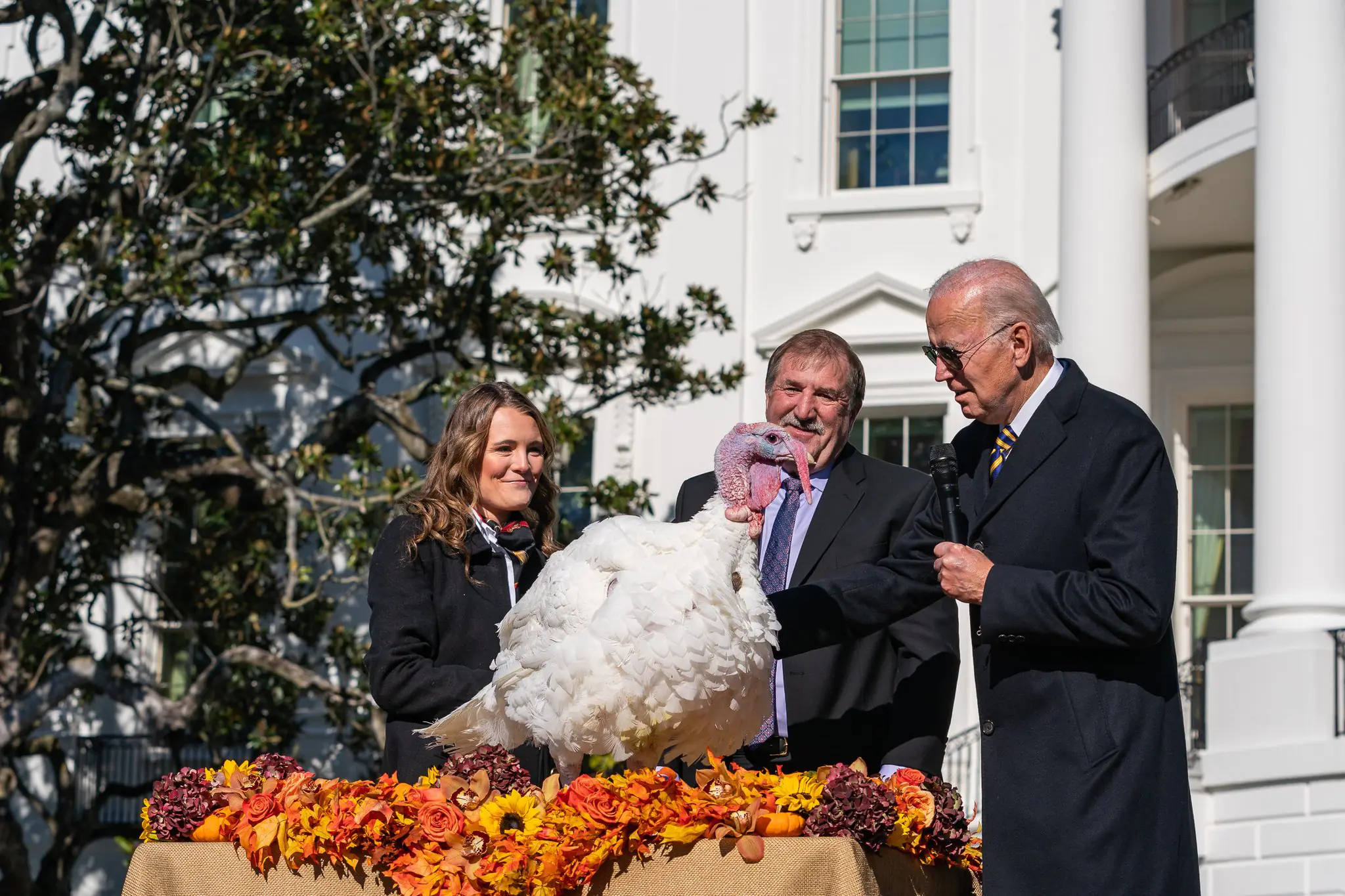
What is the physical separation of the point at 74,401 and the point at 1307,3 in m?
10.9

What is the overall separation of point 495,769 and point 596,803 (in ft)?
1.80

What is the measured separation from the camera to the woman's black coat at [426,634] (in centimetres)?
504

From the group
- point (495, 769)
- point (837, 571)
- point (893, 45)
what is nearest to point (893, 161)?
point (893, 45)

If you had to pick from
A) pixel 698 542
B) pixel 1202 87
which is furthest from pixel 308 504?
pixel 698 542

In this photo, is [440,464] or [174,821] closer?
[174,821]

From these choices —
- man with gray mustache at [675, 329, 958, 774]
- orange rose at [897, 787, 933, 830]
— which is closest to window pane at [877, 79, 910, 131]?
man with gray mustache at [675, 329, 958, 774]

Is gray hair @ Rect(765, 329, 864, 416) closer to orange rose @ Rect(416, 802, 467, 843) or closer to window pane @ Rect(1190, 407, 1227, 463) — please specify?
orange rose @ Rect(416, 802, 467, 843)

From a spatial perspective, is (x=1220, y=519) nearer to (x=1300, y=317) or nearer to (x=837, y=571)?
(x=1300, y=317)

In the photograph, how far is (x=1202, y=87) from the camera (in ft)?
48.3

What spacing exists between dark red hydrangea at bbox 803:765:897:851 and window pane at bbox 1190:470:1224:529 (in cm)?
1200

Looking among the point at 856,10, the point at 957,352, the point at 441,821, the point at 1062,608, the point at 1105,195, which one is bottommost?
the point at 441,821

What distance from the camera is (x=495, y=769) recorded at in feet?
14.9

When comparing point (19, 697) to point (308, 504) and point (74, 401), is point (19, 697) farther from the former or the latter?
point (74, 401)

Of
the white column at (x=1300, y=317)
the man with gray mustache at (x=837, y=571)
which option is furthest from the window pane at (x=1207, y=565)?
the man with gray mustache at (x=837, y=571)
